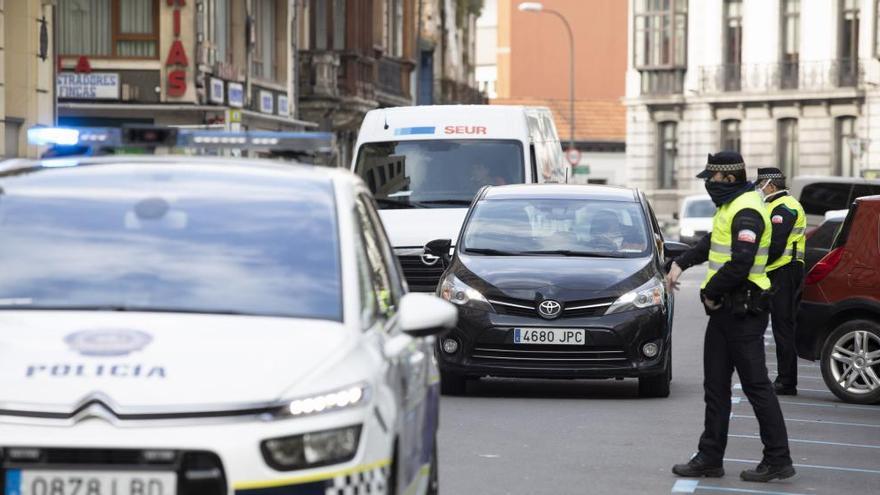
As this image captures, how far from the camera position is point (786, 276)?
1568cm

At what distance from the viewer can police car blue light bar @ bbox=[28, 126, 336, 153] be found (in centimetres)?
777

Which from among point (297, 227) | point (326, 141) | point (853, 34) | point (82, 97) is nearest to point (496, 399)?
point (326, 141)

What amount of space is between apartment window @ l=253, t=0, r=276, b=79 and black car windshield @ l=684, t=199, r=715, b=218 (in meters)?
12.2

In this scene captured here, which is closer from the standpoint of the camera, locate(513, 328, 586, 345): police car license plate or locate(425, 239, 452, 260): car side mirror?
locate(513, 328, 586, 345): police car license plate

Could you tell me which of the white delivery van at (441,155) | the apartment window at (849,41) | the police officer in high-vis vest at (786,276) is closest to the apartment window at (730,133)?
the apartment window at (849,41)

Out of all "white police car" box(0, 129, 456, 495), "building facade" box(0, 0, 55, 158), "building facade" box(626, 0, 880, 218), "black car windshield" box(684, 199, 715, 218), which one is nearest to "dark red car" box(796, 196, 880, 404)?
"white police car" box(0, 129, 456, 495)

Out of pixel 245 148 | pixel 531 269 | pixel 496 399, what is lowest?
pixel 496 399

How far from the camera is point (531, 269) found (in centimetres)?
1462

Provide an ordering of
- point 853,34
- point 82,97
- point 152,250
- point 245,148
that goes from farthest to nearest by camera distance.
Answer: point 853,34, point 82,97, point 245,148, point 152,250

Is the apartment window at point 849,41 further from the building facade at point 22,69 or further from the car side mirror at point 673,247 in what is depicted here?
the car side mirror at point 673,247

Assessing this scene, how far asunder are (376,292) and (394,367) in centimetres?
63

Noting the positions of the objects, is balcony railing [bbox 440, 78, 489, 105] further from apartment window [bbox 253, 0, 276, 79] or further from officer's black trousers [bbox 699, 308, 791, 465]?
officer's black trousers [bbox 699, 308, 791, 465]

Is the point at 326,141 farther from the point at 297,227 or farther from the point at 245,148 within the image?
the point at 297,227

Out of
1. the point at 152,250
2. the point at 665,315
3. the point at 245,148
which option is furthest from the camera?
the point at 665,315
